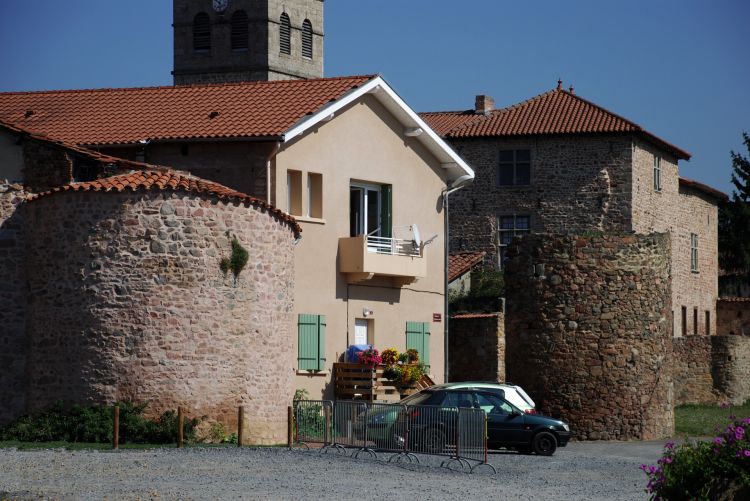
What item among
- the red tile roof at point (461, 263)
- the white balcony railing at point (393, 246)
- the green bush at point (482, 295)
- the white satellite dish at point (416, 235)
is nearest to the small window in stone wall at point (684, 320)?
the green bush at point (482, 295)

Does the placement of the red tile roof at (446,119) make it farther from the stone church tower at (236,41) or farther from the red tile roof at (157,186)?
the red tile roof at (157,186)

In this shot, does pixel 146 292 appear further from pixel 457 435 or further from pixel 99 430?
pixel 457 435

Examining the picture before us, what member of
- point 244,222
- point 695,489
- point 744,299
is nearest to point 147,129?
point 244,222

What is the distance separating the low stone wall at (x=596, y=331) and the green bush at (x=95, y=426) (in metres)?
11.4

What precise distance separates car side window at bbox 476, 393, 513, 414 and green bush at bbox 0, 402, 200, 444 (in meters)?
6.33

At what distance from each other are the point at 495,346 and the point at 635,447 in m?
5.62

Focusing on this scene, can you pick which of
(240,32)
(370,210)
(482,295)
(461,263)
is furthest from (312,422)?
(240,32)

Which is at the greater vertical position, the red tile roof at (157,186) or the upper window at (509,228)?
the upper window at (509,228)

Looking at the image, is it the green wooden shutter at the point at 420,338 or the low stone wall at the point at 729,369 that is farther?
the low stone wall at the point at 729,369

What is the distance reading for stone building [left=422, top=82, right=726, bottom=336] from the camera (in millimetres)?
53188

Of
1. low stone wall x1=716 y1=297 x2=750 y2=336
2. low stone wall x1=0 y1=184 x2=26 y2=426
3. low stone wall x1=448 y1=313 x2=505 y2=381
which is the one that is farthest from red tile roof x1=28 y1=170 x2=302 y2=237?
low stone wall x1=716 y1=297 x2=750 y2=336

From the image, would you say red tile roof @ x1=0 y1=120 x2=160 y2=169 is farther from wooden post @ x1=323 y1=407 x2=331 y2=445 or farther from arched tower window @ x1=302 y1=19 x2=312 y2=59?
arched tower window @ x1=302 y1=19 x2=312 y2=59

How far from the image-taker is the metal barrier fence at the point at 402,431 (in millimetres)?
25047

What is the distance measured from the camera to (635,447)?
32938mm
